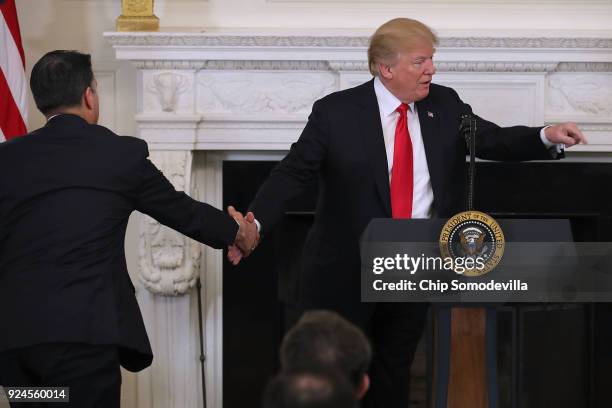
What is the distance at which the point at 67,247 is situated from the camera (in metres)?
2.71

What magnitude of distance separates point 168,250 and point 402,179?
5.04 ft

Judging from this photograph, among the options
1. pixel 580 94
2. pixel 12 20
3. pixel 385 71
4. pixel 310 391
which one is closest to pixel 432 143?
pixel 385 71

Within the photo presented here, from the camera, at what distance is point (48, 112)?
2.88 meters

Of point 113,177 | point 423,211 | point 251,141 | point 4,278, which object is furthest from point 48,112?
point 251,141

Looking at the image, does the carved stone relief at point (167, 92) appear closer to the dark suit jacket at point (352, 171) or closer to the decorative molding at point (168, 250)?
the decorative molding at point (168, 250)

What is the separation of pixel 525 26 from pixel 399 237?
2072 millimetres

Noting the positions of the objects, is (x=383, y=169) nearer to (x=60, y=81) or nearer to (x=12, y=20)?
(x=60, y=81)

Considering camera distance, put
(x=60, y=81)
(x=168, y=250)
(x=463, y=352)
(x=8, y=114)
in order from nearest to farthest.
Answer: (x=60, y=81) < (x=463, y=352) < (x=8, y=114) < (x=168, y=250)

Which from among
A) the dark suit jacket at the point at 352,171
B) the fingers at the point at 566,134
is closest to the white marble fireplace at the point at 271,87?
the dark suit jacket at the point at 352,171

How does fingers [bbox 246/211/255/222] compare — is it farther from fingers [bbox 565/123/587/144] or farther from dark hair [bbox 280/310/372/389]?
dark hair [bbox 280/310/372/389]

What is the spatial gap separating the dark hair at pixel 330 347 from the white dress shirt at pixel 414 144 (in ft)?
4.74

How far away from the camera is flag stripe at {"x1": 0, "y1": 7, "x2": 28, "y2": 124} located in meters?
4.14

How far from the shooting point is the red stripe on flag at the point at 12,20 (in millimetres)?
4160

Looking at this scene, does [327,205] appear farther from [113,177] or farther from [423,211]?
[113,177]
